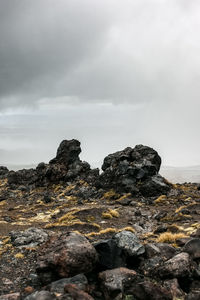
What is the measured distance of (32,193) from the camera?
6194 cm

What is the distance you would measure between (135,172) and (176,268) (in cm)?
3511

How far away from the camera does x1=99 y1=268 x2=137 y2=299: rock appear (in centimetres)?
1238

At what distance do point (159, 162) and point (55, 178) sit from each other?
2860 cm

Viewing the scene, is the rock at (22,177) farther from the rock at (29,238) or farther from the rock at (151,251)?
the rock at (151,251)

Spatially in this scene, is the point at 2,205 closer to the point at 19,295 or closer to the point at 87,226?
the point at 87,226

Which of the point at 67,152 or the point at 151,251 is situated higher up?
the point at 67,152

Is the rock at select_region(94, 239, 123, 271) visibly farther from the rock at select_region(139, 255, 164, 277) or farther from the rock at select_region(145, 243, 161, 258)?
the rock at select_region(145, 243, 161, 258)

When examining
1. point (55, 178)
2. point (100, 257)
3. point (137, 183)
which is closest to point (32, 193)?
point (55, 178)

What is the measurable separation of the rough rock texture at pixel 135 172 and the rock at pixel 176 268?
30260 millimetres

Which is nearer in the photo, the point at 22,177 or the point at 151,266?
the point at 151,266

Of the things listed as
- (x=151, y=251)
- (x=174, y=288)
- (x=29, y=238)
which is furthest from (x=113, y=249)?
(x=29, y=238)

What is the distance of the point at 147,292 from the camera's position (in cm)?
1188

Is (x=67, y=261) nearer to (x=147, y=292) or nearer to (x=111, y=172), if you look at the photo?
(x=147, y=292)

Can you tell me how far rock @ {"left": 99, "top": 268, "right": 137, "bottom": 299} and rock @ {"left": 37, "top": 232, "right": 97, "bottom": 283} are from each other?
43.7 inches
